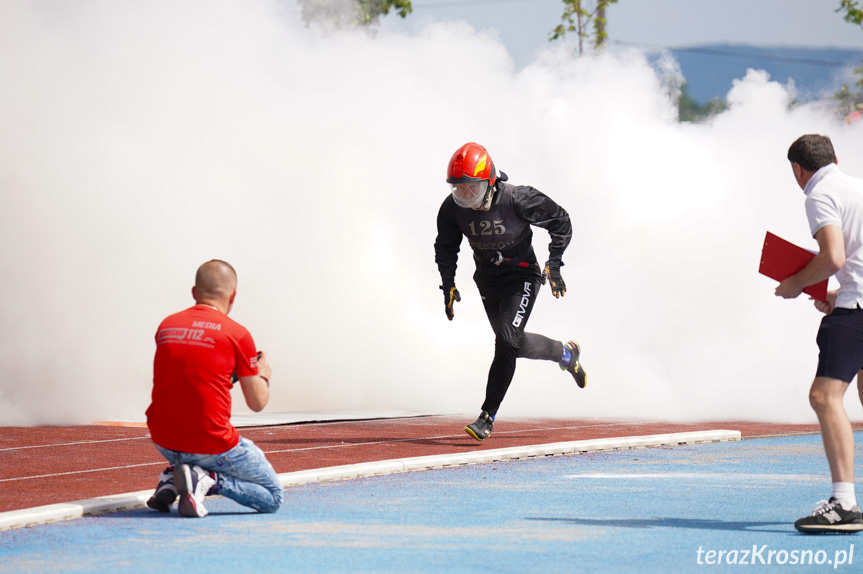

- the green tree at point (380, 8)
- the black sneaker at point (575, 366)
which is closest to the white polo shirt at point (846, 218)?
the black sneaker at point (575, 366)

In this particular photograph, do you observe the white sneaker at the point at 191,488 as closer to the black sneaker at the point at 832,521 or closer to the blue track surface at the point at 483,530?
the blue track surface at the point at 483,530

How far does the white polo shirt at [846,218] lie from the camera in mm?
5660

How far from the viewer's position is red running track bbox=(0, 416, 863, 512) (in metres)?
7.31

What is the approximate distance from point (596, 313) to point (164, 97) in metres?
6.16

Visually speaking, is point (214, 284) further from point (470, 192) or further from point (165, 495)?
point (470, 192)

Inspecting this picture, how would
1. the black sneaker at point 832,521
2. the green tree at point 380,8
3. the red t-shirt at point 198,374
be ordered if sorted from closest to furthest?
the black sneaker at point 832,521
the red t-shirt at point 198,374
the green tree at point 380,8

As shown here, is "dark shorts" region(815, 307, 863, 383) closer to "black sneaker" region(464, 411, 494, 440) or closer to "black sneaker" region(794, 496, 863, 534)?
"black sneaker" region(794, 496, 863, 534)

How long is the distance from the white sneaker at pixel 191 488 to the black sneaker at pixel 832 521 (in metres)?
2.81

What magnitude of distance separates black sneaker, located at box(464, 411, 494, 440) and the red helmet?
5.45 feet

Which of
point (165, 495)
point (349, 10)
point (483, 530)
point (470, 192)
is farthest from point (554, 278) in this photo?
point (349, 10)

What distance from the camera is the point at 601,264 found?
647 inches

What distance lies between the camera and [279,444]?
Answer: 9.72 m

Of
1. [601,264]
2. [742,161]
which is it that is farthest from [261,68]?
[742,161]

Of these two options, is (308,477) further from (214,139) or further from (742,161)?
(742,161)
